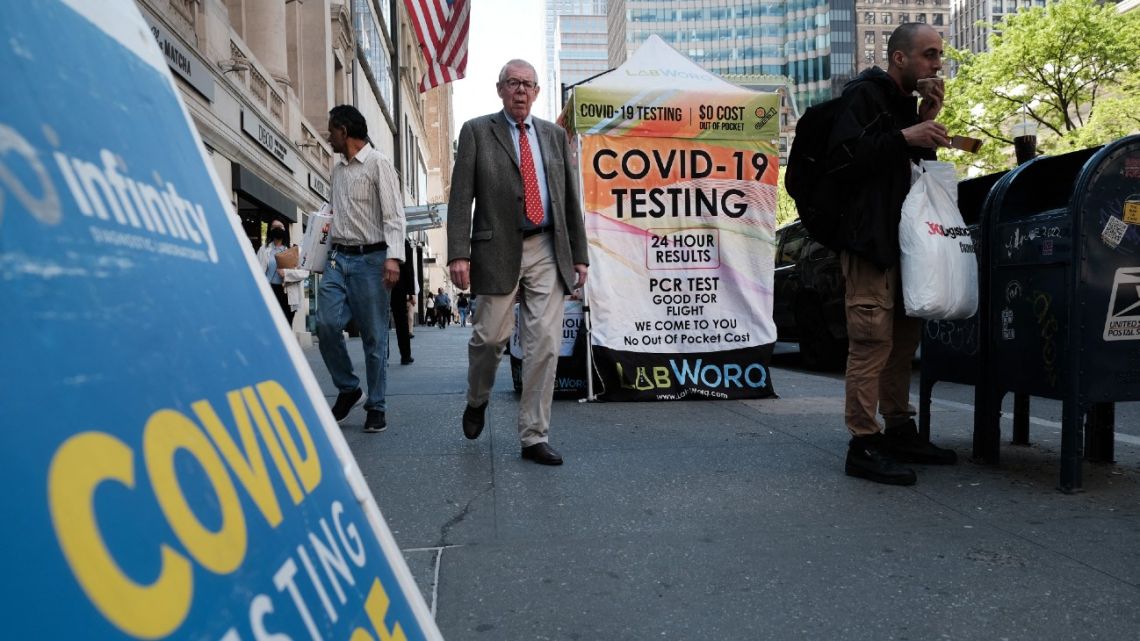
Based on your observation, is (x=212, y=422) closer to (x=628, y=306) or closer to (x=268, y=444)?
(x=268, y=444)

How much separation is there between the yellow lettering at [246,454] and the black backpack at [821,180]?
3.03 meters

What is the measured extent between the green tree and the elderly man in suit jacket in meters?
26.5

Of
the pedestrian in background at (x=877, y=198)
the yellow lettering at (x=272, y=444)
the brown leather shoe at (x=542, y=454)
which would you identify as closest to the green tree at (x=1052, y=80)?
the pedestrian in background at (x=877, y=198)

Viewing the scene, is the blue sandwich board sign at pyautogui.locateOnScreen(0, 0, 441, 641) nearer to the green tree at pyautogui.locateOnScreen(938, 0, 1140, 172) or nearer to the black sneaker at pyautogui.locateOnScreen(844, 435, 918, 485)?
the black sneaker at pyautogui.locateOnScreen(844, 435, 918, 485)

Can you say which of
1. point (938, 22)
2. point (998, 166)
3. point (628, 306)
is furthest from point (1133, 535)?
point (938, 22)

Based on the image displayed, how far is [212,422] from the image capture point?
0.93 m

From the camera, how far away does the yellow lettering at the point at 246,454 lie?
3.04ft

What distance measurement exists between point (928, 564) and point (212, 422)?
7.68ft

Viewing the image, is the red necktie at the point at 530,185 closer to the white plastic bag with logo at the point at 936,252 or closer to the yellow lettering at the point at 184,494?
the white plastic bag with logo at the point at 936,252

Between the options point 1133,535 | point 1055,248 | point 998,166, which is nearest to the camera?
point 1133,535

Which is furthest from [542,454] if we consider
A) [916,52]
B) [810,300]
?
[810,300]

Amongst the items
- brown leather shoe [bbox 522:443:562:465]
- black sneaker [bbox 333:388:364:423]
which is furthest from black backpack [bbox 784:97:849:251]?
black sneaker [bbox 333:388:364:423]

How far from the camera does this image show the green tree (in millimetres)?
26469

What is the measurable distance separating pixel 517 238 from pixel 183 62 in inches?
303
